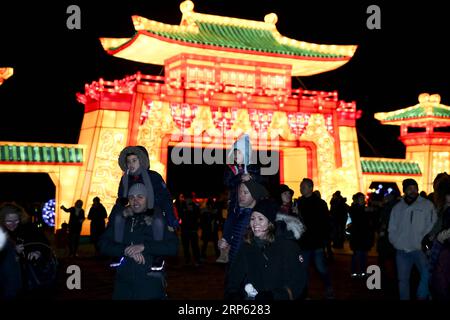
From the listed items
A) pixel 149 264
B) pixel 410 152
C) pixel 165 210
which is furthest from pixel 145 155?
pixel 410 152

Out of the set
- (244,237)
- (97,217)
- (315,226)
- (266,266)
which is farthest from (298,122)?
(266,266)

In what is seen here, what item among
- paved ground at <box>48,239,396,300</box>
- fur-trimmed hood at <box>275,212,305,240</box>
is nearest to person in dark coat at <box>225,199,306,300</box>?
fur-trimmed hood at <box>275,212,305,240</box>

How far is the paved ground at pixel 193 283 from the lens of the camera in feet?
32.7

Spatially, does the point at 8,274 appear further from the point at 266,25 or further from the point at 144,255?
the point at 266,25

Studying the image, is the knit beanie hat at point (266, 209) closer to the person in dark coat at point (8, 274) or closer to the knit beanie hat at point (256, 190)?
the knit beanie hat at point (256, 190)

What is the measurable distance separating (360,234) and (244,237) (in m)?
7.69

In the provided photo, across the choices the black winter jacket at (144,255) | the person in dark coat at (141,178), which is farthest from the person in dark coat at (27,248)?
the person in dark coat at (141,178)

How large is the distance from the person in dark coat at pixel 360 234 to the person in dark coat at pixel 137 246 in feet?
24.1

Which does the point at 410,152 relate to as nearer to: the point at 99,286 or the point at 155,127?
the point at 155,127

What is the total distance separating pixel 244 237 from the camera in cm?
466

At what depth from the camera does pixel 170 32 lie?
938 inches

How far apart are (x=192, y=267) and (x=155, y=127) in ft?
32.2
